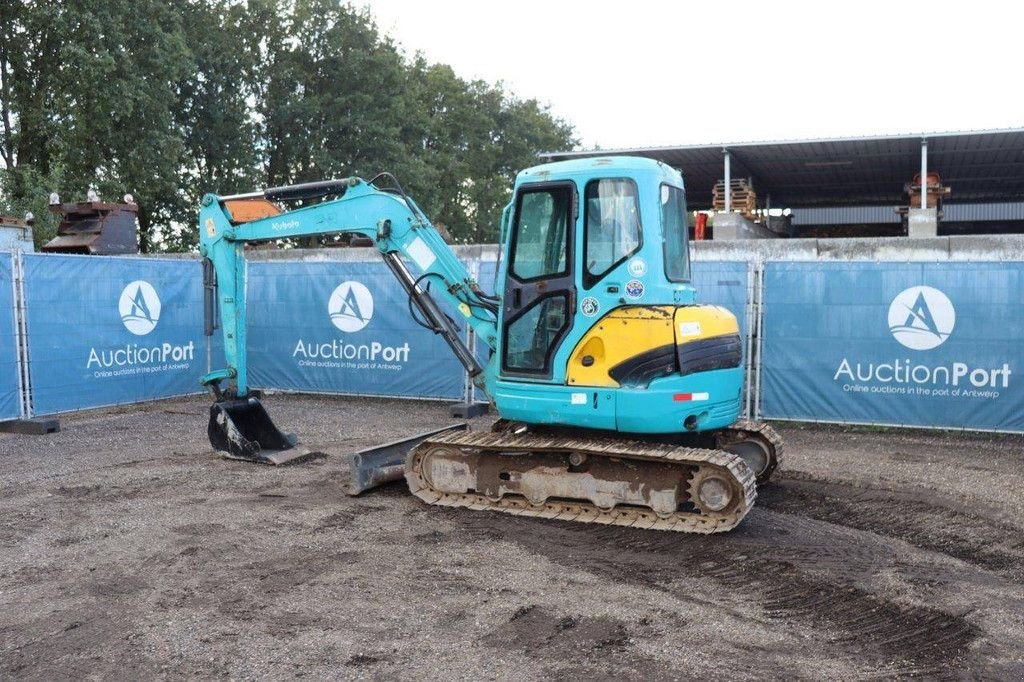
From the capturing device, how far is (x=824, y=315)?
11352 millimetres

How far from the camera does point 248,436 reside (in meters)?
9.37

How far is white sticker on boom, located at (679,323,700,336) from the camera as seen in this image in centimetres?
676

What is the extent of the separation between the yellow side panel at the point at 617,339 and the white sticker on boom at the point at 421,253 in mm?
1908

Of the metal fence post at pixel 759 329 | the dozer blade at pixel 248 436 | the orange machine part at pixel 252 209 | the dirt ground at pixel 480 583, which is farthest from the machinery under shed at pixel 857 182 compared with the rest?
the dirt ground at pixel 480 583

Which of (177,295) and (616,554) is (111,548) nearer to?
(616,554)

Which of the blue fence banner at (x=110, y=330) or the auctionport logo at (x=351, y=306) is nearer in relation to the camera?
the blue fence banner at (x=110, y=330)

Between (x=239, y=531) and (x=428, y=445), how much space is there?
1687 mm

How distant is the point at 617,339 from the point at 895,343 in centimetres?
580

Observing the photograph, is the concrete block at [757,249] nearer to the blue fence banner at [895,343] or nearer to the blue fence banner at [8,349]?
the blue fence banner at [895,343]

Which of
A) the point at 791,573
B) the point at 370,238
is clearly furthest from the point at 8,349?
the point at 791,573

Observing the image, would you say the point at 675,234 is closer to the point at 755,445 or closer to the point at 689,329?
the point at 689,329

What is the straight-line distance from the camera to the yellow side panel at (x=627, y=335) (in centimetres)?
671

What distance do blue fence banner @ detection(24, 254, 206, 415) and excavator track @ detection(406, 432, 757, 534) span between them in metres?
6.77

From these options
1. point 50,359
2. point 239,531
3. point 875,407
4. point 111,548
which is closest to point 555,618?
point 239,531
